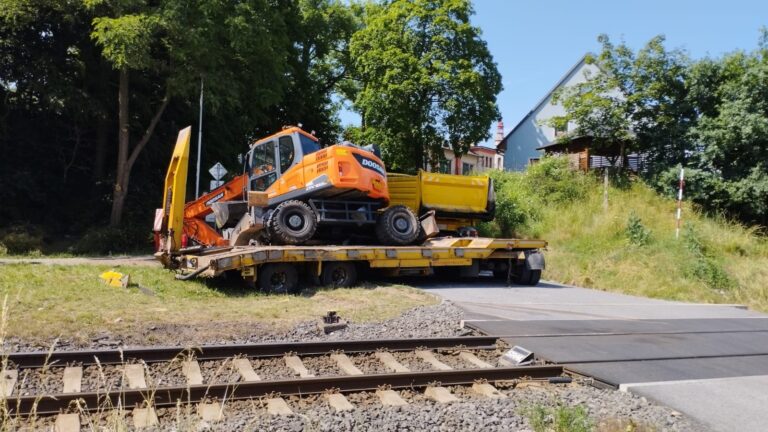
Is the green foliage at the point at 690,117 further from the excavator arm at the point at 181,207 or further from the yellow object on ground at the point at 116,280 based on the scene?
the yellow object on ground at the point at 116,280

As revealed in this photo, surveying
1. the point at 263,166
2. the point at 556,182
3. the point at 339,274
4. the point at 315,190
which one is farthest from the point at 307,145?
the point at 556,182

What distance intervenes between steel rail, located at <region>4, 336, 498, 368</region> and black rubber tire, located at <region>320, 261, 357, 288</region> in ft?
15.7

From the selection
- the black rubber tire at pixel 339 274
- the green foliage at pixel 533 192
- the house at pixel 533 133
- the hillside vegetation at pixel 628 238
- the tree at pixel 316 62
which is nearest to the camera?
the black rubber tire at pixel 339 274

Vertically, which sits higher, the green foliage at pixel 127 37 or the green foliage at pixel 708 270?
the green foliage at pixel 127 37

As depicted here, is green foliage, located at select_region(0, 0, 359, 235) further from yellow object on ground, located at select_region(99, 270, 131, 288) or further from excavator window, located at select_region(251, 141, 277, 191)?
yellow object on ground, located at select_region(99, 270, 131, 288)

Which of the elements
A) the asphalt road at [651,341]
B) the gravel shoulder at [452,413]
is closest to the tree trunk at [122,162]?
the asphalt road at [651,341]

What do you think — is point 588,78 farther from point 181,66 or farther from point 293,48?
point 181,66

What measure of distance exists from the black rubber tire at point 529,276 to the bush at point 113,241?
1263 cm

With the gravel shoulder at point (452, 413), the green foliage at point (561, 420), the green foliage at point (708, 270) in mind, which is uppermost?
the green foliage at point (708, 270)

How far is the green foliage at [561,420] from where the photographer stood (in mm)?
4867

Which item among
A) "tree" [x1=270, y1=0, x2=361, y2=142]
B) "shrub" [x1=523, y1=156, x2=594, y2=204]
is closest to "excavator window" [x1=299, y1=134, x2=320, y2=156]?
"shrub" [x1=523, y1=156, x2=594, y2=204]

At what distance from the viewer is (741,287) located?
1602 centimetres

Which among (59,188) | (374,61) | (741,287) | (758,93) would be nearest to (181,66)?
(59,188)

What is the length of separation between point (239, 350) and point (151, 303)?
141 inches
